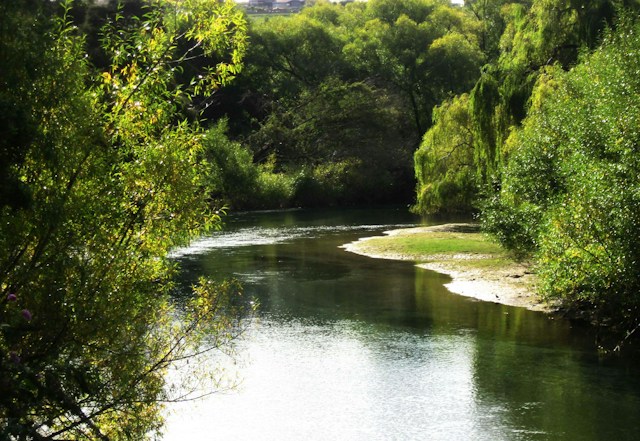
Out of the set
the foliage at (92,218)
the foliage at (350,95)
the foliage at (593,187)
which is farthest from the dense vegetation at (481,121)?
the foliage at (92,218)

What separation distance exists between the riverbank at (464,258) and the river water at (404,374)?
4.00 ft

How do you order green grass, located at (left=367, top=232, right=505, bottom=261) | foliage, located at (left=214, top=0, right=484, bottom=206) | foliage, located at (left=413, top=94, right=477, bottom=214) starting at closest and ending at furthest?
green grass, located at (left=367, top=232, right=505, bottom=261) < foliage, located at (left=413, top=94, right=477, bottom=214) < foliage, located at (left=214, top=0, right=484, bottom=206)

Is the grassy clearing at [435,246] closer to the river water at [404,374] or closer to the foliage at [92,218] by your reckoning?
the river water at [404,374]

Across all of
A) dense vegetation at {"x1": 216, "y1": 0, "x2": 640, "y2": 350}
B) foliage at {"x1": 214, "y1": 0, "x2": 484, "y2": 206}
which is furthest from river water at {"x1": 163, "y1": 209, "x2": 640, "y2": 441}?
foliage at {"x1": 214, "y1": 0, "x2": 484, "y2": 206}

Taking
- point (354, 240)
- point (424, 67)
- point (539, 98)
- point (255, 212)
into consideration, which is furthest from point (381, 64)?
point (539, 98)

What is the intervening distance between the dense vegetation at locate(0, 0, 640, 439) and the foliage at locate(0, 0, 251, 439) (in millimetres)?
30

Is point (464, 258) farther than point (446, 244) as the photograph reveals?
No

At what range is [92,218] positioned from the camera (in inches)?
435

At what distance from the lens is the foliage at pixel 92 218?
973 cm

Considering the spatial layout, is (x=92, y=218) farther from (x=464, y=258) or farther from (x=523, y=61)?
(x=523, y=61)

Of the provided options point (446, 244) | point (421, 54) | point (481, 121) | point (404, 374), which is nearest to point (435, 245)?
point (446, 244)

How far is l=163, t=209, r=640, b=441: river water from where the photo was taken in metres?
18.8

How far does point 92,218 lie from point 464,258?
33117 millimetres

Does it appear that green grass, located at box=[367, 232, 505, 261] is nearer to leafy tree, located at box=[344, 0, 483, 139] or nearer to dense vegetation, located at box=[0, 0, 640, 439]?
dense vegetation, located at box=[0, 0, 640, 439]
